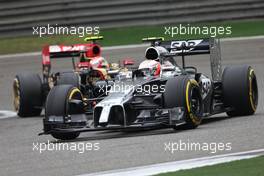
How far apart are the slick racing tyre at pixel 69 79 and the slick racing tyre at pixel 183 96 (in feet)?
11.3

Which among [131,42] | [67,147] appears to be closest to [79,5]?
[131,42]

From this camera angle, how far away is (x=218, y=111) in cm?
1518

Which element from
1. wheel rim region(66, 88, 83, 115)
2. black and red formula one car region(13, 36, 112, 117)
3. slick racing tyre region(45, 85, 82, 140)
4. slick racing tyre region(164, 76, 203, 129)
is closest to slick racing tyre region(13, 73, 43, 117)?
black and red formula one car region(13, 36, 112, 117)

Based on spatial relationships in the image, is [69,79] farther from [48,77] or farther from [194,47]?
[194,47]

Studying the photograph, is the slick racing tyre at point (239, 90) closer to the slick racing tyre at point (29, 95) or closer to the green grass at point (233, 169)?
the slick racing tyre at point (29, 95)

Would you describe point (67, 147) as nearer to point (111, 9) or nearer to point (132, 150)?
point (132, 150)

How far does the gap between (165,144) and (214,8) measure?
16.9m

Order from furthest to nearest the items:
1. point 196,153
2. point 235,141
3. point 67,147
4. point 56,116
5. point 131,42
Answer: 1. point 131,42
2. point 56,116
3. point 67,147
4. point 235,141
5. point 196,153

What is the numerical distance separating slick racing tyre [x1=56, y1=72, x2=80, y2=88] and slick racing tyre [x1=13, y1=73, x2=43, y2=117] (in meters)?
1.06

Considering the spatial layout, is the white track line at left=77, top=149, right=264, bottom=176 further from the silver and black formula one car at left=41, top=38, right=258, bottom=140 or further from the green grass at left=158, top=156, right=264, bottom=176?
the silver and black formula one car at left=41, top=38, right=258, bottom=140

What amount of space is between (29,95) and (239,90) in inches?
179

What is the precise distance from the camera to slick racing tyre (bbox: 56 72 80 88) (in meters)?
16.6

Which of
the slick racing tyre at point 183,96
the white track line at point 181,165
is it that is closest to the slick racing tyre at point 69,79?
the slick racing tyre at point 183,96

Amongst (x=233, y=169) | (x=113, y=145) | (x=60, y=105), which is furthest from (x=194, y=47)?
(x=233, y=169)
